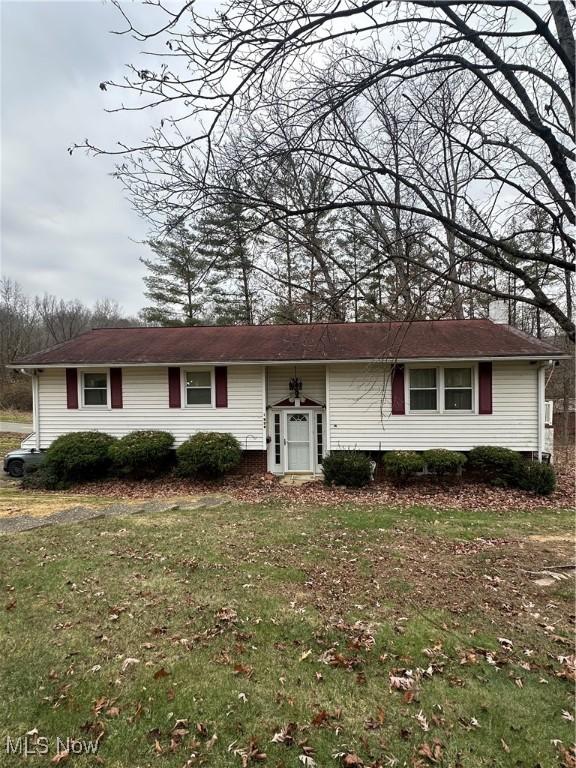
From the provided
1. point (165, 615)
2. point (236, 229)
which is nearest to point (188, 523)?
point (165, 615)

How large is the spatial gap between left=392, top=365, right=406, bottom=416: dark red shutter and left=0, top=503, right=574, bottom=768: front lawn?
5.40 metres

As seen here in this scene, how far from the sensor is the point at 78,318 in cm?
4559

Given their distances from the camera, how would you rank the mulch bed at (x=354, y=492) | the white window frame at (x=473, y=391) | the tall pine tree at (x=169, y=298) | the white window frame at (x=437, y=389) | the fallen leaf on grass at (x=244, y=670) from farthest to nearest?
the tall pine tree at (x=169, y=298) → the white window frame at (x=437, y=389) → the white window frame at (x=473, y=391) → the mulch bed at (x=354, y=492) → the fallen leaf on grass at (x=244, y=670)

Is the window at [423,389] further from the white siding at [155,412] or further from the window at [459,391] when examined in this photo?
the white siding at [155,412]

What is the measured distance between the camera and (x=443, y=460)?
1063 centimetres

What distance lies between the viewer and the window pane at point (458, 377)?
37.8 feet

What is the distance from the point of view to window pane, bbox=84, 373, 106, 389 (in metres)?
12.6

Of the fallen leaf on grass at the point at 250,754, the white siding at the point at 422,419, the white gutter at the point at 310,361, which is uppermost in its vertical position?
the white gutter at the point at 310,361

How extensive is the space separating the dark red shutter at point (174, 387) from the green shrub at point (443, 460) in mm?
7168

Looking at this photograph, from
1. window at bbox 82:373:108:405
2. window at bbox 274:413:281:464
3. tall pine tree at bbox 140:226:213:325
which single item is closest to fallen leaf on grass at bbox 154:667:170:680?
window at bbox 274:413:281:464

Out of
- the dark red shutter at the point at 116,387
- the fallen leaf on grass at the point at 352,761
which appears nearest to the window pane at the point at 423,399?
the dark red shutter at the point at 116,387

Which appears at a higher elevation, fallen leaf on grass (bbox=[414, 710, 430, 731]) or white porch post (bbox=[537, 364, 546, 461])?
white porch post (bbox=[537, 364, 546, 461])

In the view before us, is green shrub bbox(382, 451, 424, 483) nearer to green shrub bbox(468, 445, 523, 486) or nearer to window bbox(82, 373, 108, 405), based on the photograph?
green shrub bbox(468, 445, 523, 486)

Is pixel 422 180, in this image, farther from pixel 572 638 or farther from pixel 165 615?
pixel 165 615
